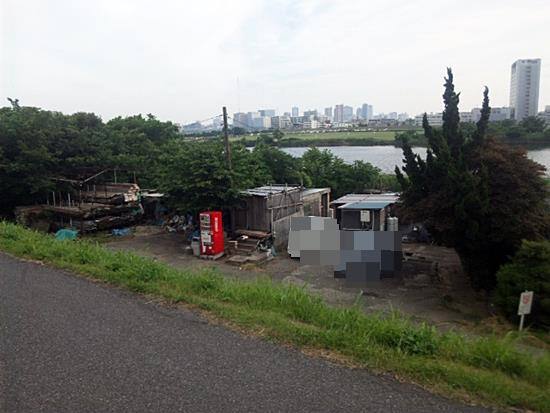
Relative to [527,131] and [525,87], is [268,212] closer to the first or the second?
[527,131]

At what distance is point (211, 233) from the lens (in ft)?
56.0

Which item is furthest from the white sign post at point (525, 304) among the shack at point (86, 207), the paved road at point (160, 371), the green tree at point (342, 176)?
the shack at point (86, 207)

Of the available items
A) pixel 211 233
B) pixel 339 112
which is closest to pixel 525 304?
pixel 211 233

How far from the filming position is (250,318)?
4688 mm

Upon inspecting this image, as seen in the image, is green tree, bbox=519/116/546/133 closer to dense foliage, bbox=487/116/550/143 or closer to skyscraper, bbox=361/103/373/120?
dense foliage, bbox=487/116/550/143

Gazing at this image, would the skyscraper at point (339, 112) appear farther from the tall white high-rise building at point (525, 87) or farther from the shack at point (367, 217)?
the shack at point (367, 217)

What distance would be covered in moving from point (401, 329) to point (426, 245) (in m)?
16.9

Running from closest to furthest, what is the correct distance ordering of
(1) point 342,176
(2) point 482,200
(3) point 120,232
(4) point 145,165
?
(2) point 482,200 < (3) point 120,232 < (4) point 145,165 < (1) point 342,176

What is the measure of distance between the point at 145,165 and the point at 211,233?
9913mm

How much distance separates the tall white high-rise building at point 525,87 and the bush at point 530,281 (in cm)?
8080

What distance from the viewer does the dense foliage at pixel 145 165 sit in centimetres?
1830

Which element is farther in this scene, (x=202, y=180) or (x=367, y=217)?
(x=202, y=180)

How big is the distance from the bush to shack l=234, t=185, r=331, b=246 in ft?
31.4

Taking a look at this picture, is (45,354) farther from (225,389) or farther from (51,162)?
(51,162)
